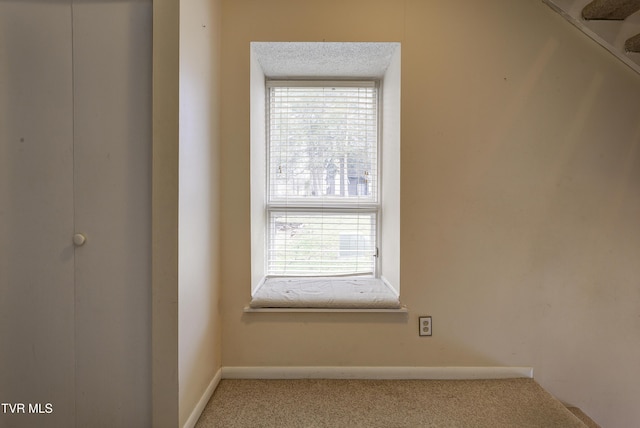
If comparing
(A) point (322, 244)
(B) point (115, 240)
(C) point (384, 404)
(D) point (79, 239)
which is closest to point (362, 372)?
(C) point (384, 404)

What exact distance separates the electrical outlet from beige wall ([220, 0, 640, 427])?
0.04m

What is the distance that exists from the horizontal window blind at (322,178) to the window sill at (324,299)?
0.28 meters

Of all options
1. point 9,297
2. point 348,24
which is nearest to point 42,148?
point 9,297

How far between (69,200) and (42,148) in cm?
23

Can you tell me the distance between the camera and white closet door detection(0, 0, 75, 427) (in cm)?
116

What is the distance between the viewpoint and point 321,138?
2023 millimetres

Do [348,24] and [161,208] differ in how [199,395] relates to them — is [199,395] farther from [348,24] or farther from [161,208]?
[348,24]

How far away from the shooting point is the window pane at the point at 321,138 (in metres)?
2.02

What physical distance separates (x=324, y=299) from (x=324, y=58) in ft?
4.61

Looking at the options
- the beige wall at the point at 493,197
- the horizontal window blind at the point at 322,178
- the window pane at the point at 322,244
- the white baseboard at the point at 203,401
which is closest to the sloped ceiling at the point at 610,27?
the beige wall at the point at 493,197

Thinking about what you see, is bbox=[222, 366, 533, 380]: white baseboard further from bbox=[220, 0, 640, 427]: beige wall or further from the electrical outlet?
the electrical outlet

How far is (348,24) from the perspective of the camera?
160 centimetres

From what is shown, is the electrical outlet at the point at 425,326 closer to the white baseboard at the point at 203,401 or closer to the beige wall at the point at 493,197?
the beige wall at the point at 493,197

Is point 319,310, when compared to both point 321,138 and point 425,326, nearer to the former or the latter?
point 425,326
